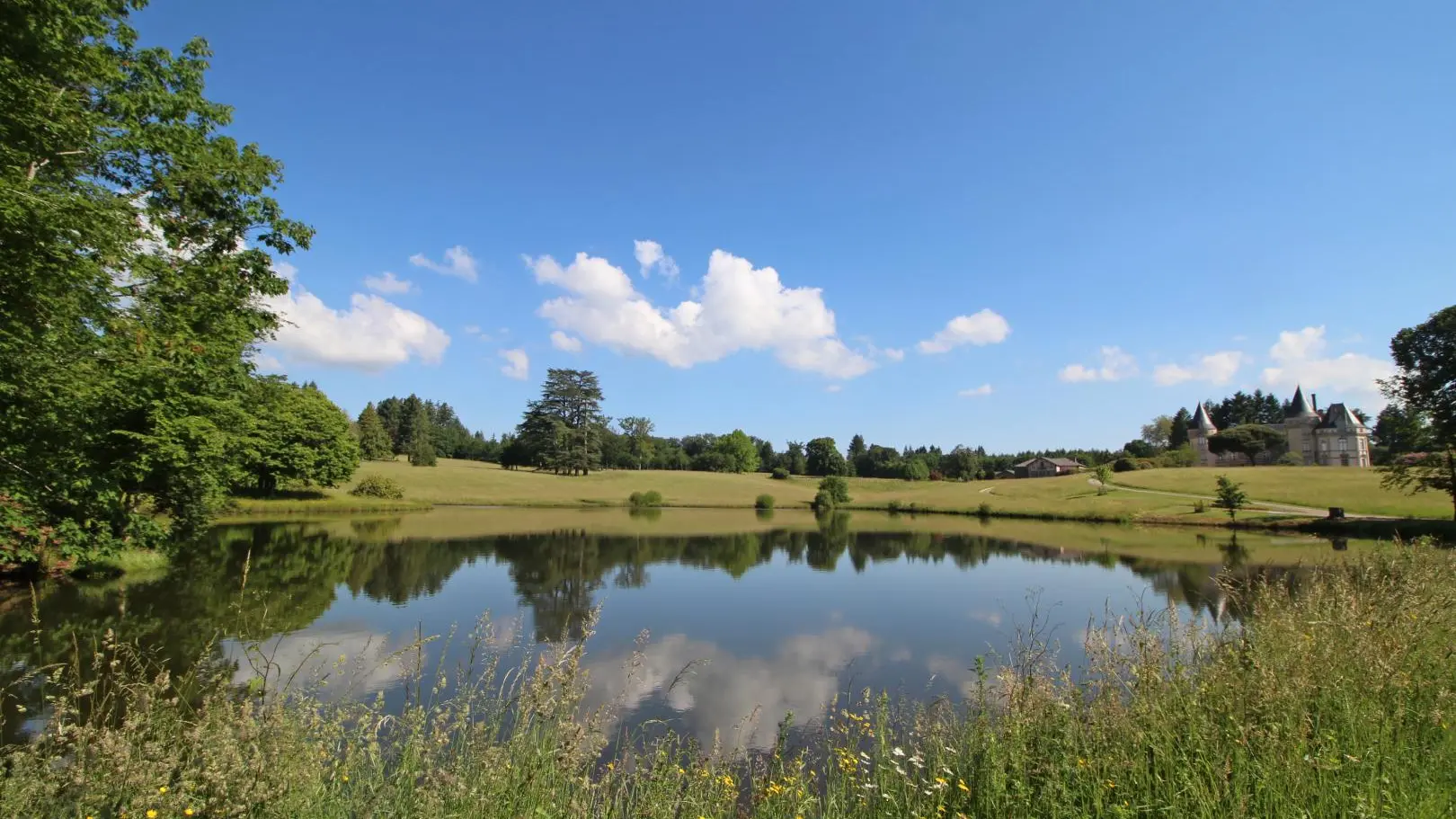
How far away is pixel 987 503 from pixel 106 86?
6128 cm

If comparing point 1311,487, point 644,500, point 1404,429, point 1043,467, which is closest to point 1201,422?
point 1043,467

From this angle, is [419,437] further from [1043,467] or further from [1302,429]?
[1302,429]

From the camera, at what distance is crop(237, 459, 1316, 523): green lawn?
48.9 m

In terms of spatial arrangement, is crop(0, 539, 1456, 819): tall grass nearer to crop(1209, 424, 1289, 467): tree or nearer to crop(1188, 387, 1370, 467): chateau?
crop(1188, 387, 1370, 467): chateau

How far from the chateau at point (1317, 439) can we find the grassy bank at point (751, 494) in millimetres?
31039

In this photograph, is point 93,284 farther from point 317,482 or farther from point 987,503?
point 987,503

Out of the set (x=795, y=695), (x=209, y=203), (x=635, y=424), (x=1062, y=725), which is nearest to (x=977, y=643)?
(x=795, y=695)

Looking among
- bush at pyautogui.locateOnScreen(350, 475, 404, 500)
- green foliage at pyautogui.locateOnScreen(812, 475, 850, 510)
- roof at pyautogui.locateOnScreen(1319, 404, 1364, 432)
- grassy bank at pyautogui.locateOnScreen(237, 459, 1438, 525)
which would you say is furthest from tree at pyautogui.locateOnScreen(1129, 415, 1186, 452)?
bush at pyautogui.locateOnScreen(350, 475, 404, 500)

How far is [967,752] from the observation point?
5.66 m

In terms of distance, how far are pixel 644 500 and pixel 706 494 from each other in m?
10.3

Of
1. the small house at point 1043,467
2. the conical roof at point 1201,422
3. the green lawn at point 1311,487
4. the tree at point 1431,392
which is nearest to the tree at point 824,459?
the small house at point 1043,467

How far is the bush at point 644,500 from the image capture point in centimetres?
6412

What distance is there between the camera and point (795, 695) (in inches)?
408

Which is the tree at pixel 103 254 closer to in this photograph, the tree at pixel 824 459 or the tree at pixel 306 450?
the tree at pixel 306 450
